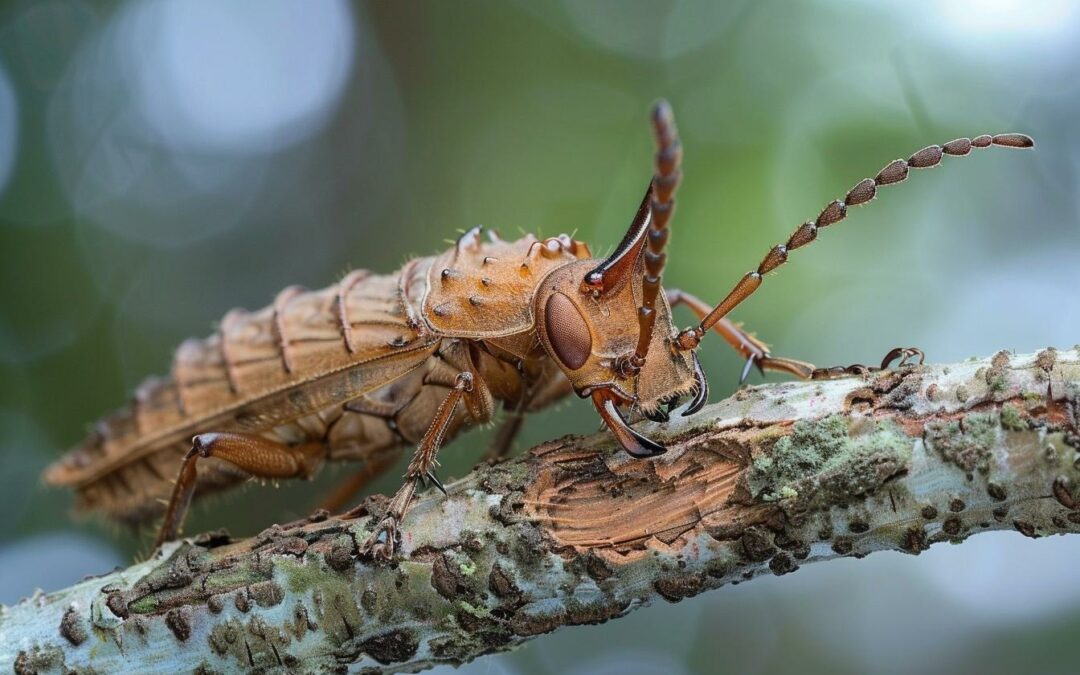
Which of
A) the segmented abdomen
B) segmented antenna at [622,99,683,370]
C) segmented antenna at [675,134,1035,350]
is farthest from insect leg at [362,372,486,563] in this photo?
segmented antenna at [675,134,1035,350]

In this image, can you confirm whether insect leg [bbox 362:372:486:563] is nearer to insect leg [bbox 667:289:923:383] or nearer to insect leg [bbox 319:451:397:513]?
insect leg [bbox 667:289:923:383]

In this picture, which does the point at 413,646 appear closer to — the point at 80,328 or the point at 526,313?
the point at 526,313

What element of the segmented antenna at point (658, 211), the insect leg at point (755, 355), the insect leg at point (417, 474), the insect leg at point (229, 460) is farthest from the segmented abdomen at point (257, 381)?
the insect leg at point (755, 355)

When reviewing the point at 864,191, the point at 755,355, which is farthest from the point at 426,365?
the point at 864,191

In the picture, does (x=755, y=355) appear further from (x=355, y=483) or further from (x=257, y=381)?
(x=257, y=381)

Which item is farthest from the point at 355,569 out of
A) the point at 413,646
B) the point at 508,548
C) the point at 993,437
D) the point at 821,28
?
the point at 821,28

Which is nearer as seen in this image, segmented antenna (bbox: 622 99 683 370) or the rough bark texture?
the rough bark texture
